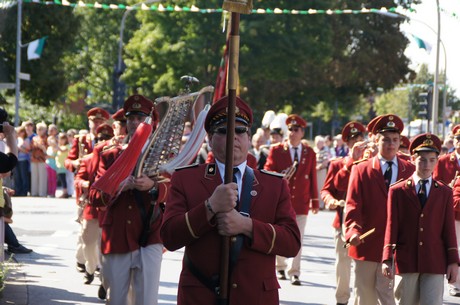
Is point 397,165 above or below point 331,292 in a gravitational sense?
above

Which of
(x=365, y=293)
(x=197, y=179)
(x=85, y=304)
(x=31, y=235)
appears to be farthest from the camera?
(x=31, y=235)

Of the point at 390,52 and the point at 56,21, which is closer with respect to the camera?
the point at 56,21

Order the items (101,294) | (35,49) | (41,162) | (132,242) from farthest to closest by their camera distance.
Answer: (35,49)
(41,162)
(101,294)
(132,242)

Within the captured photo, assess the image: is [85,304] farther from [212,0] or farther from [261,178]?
[212,0]

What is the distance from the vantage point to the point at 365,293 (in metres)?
9.66

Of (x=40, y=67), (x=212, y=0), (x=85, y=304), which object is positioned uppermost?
(x=212, y=0)

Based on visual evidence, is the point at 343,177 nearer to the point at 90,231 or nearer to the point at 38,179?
the point at 90,231

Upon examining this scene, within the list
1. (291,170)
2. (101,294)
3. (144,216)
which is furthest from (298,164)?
(144,216)

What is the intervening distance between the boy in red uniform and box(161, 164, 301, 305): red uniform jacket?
308cm

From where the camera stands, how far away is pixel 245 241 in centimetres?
562

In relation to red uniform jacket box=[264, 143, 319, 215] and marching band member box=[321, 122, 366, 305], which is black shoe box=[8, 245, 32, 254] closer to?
red uniform jacket box=[264, 143, 319, 215]

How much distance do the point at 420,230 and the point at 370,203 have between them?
2.97ft

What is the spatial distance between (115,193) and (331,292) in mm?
4761

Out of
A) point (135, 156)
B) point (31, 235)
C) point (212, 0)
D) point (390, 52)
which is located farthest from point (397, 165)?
point (390, 52)
